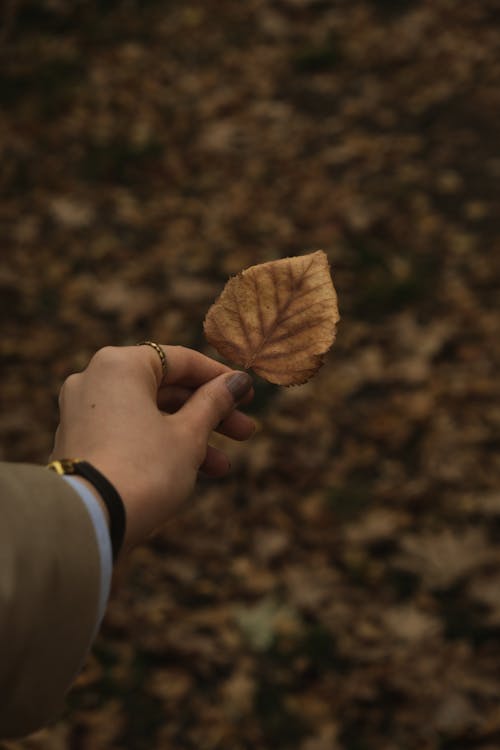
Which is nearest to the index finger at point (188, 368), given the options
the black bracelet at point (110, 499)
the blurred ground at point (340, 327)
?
the black bracelet at point (110, 499)

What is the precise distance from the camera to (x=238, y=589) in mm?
2588

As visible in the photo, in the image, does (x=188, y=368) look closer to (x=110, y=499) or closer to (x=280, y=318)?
(x=280, y=318)

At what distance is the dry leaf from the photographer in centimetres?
111

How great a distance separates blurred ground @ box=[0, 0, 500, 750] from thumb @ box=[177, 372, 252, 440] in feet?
4.61

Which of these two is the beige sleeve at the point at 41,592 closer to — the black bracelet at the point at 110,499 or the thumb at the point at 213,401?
the black bracelet at the point at 110,499

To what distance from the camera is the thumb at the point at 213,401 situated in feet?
3.58

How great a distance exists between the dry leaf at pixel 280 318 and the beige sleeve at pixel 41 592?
0.37 m

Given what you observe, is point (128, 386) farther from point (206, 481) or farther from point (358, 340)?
point (358, 340)

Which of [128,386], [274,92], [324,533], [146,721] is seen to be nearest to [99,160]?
[274,92]

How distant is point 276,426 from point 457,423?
65cm

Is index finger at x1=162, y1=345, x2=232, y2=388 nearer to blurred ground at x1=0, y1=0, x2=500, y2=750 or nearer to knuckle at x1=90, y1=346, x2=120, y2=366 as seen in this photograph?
knuckle at x1=90, y1=346, x2=120, y2=366

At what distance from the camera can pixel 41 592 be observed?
0.82 metres

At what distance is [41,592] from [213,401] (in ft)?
1.25

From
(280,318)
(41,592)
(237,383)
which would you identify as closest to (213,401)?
(237,383)
